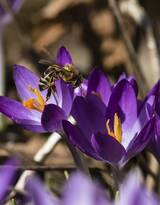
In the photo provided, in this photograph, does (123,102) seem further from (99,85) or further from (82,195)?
(82,195)

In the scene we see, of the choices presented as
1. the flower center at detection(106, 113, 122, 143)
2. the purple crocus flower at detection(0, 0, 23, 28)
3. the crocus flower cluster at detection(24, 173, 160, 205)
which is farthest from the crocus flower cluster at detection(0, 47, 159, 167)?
the purple crocus flower at detection(0, 0, 23, 28)

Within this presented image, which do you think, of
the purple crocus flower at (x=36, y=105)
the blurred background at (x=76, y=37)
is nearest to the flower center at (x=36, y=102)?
the purple crocus flower at (x=36, y=105)

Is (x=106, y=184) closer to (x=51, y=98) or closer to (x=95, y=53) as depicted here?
(x=51, y=98)

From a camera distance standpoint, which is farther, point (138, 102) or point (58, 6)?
point (58, 6)

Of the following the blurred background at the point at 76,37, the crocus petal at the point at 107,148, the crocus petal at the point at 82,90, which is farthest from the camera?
the blurred background at the point at 76,37

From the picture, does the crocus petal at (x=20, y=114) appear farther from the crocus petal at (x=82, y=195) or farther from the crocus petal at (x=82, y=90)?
the crocus petal at (x=82, y=195)

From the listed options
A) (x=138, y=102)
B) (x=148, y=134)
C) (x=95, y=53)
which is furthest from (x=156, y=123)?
(x=95, y=53)

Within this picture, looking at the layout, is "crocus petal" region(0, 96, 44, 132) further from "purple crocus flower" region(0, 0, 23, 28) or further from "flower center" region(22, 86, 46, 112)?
"purple crocus flower" region(0, 0, 23, 28)
